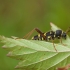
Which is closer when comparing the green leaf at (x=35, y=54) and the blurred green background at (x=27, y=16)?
the green leaf at (x=35, y=54)

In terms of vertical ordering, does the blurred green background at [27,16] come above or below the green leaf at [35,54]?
above

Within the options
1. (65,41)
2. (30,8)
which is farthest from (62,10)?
(65,41)

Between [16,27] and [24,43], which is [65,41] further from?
[16,27]

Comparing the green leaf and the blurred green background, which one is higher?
the blurred green background

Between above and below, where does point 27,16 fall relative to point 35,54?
above

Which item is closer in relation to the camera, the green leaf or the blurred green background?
the green leaf
